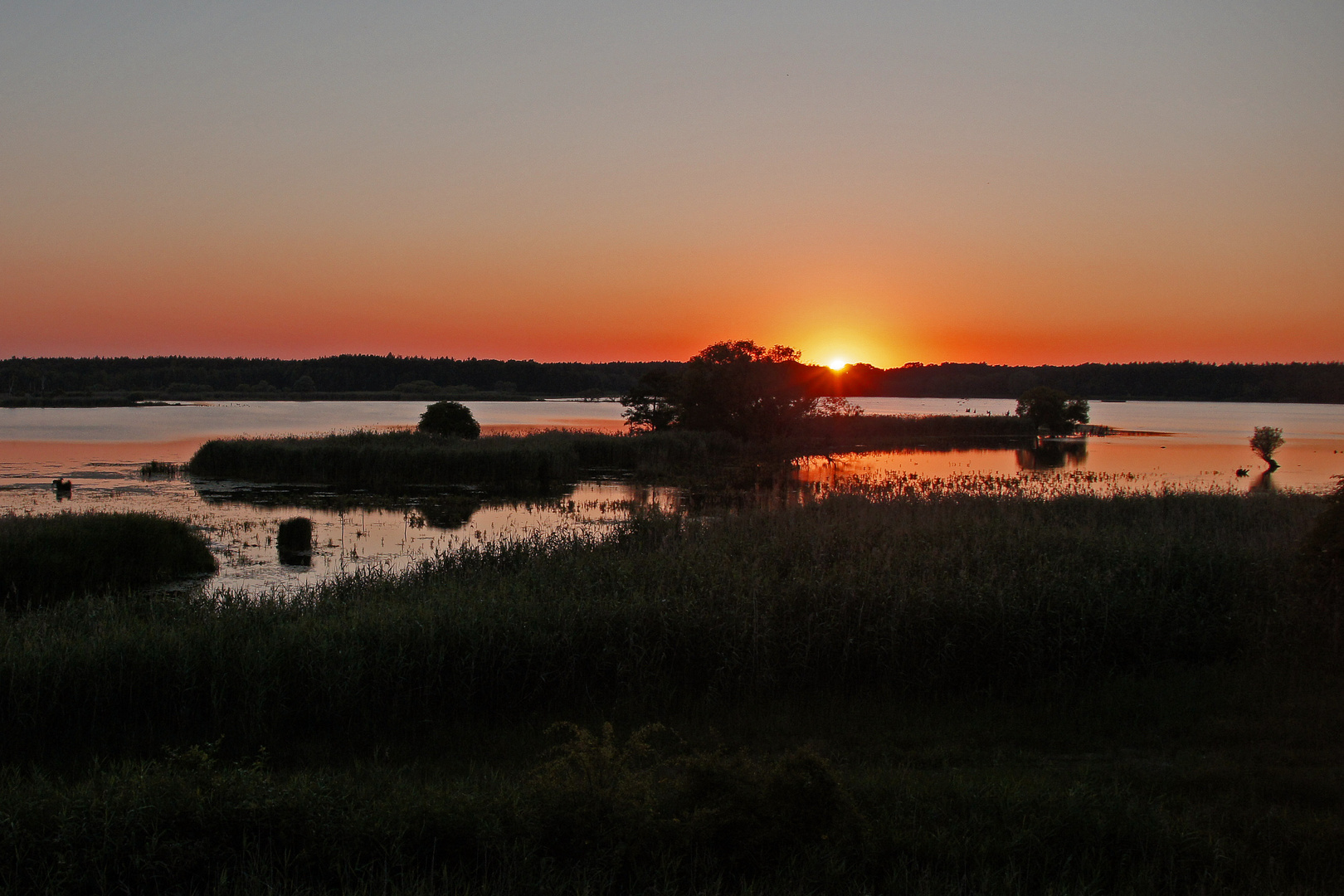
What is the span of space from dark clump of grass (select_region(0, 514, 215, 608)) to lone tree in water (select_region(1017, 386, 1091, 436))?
63509mm

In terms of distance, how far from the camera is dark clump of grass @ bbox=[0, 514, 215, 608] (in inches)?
618

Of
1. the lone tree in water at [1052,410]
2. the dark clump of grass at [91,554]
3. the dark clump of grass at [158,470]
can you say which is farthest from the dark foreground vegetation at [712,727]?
the lone tree in water at [1052,410]

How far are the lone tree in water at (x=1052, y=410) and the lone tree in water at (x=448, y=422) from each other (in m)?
46.6

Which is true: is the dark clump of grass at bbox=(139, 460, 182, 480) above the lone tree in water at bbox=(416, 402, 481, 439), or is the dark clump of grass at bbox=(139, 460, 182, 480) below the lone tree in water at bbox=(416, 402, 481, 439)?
below

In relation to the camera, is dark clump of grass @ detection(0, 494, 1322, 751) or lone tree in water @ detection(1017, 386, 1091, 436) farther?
lone tree in water @ detection(1017, 386, 1091, 436)

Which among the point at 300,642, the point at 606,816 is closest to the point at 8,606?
the point at 300,642

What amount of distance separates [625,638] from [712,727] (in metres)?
1.82

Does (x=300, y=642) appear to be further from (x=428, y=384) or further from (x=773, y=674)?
(x=428, y=384)

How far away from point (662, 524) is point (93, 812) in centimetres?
1302

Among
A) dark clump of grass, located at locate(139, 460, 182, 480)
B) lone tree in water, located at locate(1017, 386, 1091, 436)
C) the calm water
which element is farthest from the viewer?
lone tree in water, located at locate(1017, 386, 1091, 436)

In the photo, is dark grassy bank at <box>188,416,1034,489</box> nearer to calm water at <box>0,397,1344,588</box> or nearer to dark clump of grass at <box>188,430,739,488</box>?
dark clump of grass at <box>188,430,739,488</box>

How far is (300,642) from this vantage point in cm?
869

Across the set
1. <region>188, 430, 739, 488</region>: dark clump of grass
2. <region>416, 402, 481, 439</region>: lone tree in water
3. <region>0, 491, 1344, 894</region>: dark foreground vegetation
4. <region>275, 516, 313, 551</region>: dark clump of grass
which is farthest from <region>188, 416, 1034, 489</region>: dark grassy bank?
<region>0, 491, 1344, 894</region>: dark foreground vegetation

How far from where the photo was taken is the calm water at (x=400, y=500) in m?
20.6
